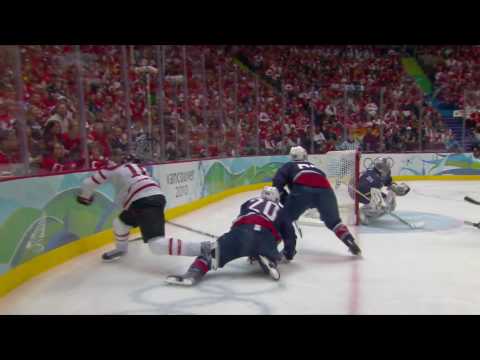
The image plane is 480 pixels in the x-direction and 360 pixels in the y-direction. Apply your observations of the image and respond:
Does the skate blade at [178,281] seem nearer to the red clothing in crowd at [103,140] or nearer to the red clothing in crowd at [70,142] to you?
the red clothing in crowd at [70,142]

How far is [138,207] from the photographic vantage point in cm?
342

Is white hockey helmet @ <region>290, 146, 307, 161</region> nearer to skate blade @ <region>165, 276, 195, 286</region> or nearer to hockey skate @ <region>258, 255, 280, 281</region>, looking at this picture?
hockey skate @ <region>258, 255, 280, 281</region>

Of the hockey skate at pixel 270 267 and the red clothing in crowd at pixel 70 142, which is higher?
the red clothing in crowd at pixel 70 142

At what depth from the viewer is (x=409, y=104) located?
1131 centimetres

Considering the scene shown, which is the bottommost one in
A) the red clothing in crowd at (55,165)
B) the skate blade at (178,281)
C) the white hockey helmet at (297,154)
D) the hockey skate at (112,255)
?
the hockey skate at (112,255)

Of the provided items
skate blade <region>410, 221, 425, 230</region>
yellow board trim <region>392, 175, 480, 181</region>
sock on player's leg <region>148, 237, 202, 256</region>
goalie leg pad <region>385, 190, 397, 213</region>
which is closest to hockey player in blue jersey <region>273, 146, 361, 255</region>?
sock on player's leg <region>148, 237, 202, 256</region>

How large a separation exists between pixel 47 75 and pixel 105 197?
1.30 meters

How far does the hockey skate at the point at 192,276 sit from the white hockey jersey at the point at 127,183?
75 centimetres

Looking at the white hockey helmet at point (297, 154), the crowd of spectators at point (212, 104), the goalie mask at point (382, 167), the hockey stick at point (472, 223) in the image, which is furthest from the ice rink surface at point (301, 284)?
the crowd of spectators at point (212, 104)

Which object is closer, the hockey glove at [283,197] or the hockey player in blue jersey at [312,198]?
the hockey player in blue jersey at [312,198]

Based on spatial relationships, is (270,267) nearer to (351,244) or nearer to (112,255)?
(351,244)

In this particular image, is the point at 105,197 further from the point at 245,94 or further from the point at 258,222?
the point at 245,94

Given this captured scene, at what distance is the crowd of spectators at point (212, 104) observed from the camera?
397 cm

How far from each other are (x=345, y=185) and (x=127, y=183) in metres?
3.18
